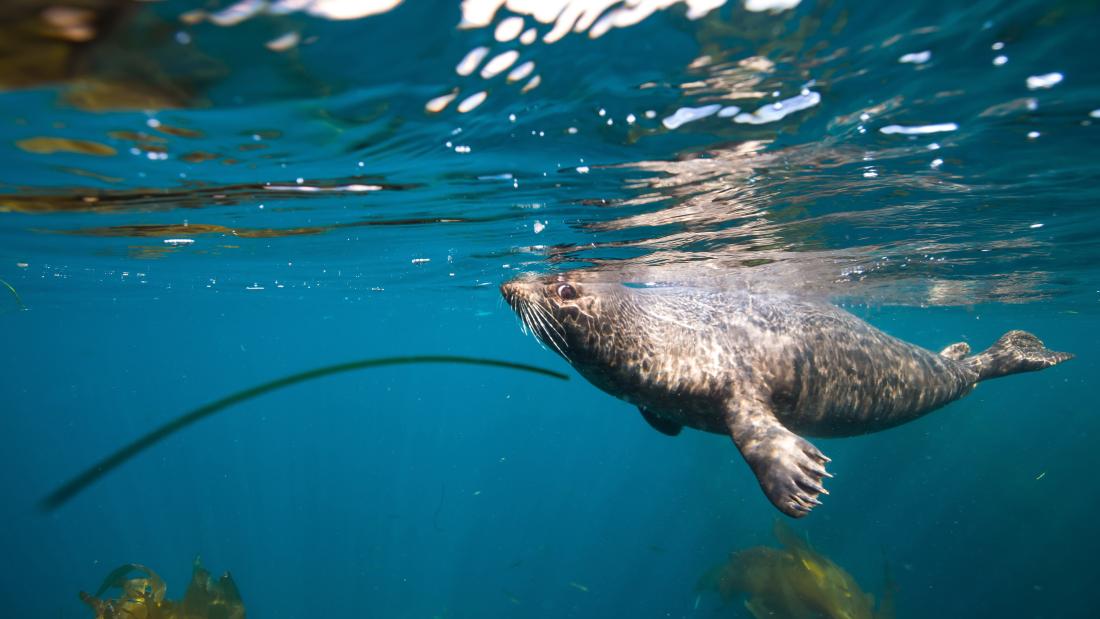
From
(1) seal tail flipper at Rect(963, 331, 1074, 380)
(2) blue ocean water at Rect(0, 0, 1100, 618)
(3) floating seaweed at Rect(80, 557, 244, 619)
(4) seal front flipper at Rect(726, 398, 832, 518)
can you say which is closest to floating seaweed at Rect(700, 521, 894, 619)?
(2) blue ocean water at Rect(0, 0, 1100, 618)

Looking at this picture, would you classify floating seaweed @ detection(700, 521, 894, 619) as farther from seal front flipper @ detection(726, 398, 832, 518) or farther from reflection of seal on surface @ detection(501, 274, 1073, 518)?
seal front flipper @ detection(726, 398, 832, 518)

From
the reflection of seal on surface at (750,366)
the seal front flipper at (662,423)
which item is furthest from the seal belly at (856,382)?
the seal front flipper at (662,423)

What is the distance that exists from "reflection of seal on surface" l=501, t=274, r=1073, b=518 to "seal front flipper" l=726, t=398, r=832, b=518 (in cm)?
1

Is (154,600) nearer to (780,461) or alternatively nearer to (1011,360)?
(780,461)

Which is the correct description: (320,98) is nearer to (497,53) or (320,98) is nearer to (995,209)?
(497,53)

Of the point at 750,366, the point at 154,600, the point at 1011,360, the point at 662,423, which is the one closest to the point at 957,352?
the point at 1011,360

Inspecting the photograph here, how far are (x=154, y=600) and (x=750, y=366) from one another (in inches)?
382

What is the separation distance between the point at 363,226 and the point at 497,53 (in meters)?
7.49

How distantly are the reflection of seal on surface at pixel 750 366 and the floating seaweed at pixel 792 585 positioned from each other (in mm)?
6466

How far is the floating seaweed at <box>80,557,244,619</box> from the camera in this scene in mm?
8430

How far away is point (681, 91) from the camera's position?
5609 millimetres

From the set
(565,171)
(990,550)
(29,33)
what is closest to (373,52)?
(29,33)

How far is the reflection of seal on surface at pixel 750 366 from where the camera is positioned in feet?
19.5

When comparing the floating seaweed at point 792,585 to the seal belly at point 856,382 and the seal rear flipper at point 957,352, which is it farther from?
the seal belly at point 856,382
